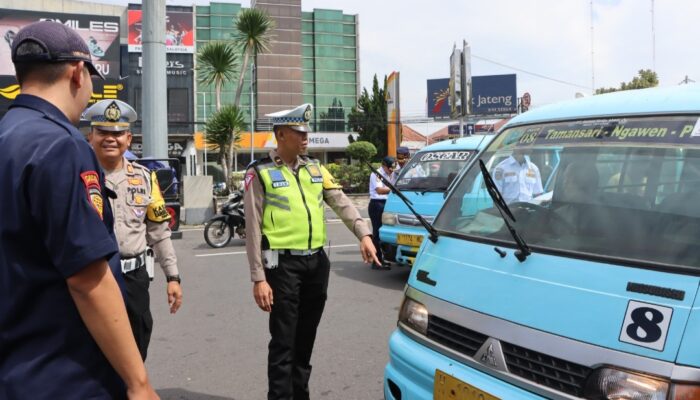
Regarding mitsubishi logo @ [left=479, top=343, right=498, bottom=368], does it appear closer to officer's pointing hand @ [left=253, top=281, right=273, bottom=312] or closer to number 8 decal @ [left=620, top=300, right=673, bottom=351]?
number 8 decal @ [left=620, top=300, right=673, bottom=351]

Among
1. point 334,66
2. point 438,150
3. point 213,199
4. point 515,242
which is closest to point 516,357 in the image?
point 515,242

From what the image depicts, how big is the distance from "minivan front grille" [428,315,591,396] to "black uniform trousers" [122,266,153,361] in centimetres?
164

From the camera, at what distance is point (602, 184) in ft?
8.11

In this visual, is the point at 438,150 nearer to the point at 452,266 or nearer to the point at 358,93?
the point at 452,266

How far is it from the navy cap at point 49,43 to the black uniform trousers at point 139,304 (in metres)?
1.72

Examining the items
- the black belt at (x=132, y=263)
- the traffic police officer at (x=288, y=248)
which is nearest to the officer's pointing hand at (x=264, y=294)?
the traffic police officer at (x=288, y=248)

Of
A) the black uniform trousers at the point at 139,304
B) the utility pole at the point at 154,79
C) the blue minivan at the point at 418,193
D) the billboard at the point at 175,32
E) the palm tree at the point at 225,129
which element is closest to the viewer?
the black uniform trousers at the point at 139,304

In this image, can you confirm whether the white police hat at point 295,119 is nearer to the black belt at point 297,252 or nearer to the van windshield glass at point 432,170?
the black belt at point 297,252

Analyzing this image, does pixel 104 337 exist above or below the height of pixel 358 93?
below

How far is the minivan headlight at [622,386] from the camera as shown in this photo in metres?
1.72

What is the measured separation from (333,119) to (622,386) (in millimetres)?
57735

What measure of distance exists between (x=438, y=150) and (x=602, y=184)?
5.61 m

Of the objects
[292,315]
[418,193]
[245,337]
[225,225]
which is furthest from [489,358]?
[225,225]

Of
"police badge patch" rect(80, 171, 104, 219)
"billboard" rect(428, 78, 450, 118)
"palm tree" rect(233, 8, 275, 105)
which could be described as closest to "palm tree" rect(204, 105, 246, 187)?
"palm tree" rect(233, 8, 275, 105)
